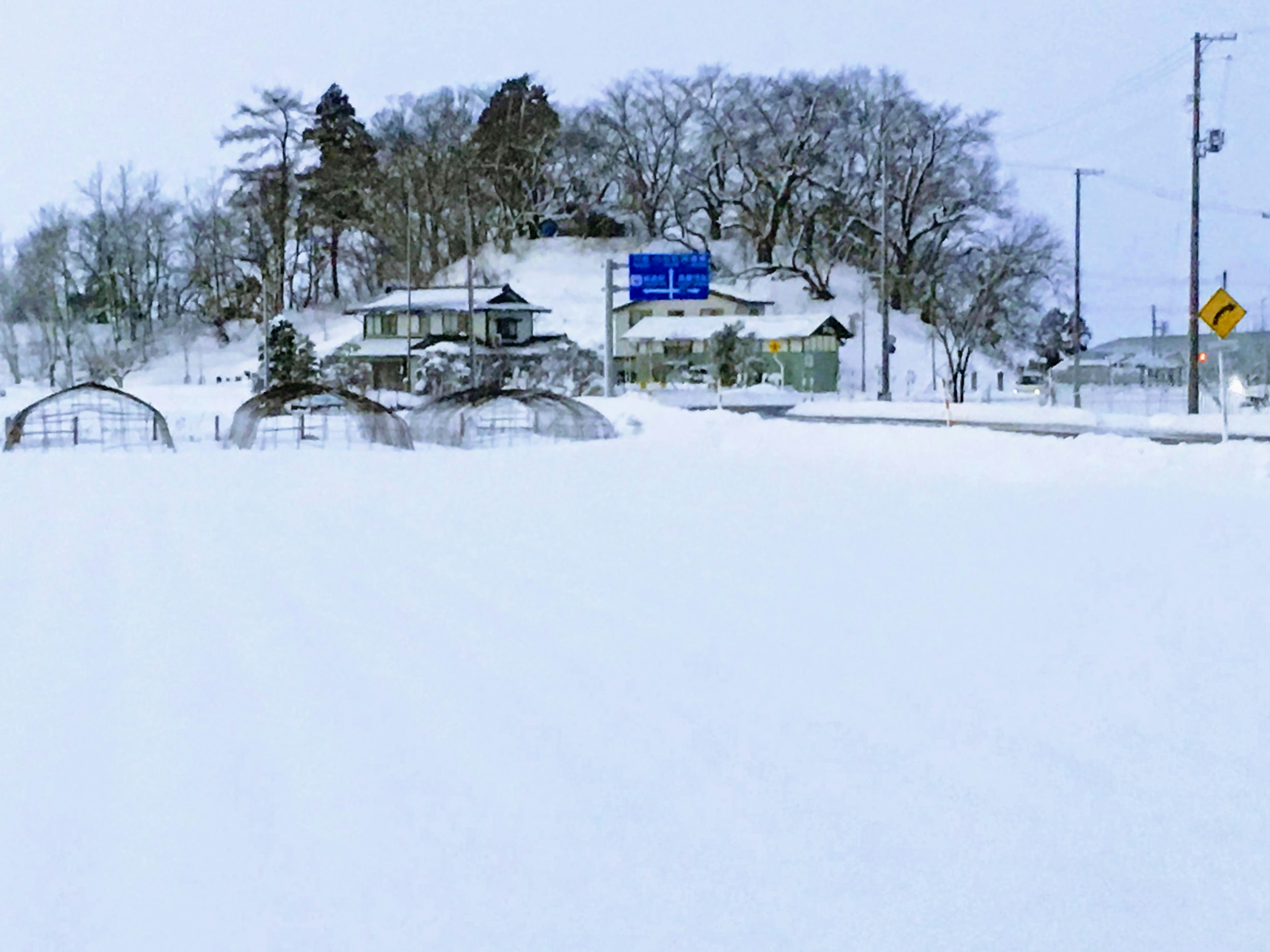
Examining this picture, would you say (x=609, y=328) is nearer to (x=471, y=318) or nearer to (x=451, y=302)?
(x=471, y=318)

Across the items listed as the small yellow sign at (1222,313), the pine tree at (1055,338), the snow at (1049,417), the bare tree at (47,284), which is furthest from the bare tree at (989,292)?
the bare tree at (47,284)

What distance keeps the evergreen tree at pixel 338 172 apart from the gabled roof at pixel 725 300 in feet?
59.7

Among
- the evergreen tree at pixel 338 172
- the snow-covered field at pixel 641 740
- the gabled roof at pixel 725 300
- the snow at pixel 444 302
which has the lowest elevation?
the snow-covered field at pixel 641 740

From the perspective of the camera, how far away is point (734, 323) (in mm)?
63500

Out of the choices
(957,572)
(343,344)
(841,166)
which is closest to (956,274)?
(841,166)

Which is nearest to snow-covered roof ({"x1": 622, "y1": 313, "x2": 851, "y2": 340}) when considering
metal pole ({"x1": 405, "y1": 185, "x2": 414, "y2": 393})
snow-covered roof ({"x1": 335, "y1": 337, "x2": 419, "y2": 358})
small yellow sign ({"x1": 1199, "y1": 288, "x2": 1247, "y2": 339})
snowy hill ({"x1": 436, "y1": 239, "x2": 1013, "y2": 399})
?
snowy hill ({"x1": 436, "y1": 239, "x2": 1013, "y2": 399})

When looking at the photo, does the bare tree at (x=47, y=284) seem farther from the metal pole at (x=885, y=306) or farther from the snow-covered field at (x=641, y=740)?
the snow-covered field at (x=641, y=740)

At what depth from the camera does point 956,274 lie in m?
72.5

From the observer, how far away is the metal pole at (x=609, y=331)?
122 ft

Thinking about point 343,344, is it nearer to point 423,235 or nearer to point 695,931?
point 423,235

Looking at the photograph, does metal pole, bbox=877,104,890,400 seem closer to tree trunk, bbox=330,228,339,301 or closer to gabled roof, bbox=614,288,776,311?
gabled roof, bbox=614,288,776,311

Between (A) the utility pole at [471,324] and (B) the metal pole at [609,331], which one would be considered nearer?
(B) the metal pole at [609,331]

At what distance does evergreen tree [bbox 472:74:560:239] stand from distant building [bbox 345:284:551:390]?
21768 millimetres

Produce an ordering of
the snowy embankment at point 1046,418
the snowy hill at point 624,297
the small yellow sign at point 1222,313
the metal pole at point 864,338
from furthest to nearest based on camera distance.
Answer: the snowy hill at point 624,297
the metal pole at point 864,338
the snowy embankment at point 1046,418
the small yellow sign at point 1222,313
